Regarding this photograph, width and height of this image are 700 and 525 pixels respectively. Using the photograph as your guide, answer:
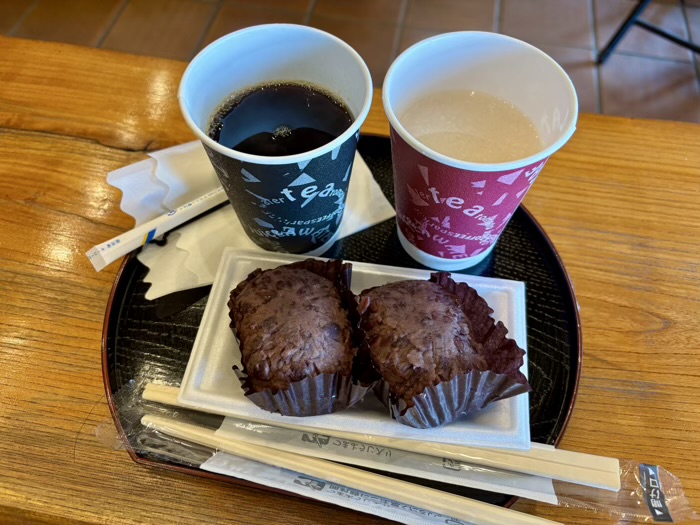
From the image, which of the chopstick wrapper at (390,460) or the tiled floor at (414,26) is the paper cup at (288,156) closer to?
the chopstick wrapper at (390,460)

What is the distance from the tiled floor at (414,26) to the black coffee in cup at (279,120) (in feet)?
4.41

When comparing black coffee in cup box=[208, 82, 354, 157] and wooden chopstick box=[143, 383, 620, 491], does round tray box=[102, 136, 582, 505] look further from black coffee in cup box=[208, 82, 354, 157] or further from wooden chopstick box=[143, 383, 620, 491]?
black coffee in cup box=[208, 82, 354, 157]

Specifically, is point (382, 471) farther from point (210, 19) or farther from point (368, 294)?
point (210, 19)

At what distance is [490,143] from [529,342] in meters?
0.32

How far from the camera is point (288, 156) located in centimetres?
69

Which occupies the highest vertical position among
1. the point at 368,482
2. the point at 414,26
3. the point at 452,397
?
the point at 452,397

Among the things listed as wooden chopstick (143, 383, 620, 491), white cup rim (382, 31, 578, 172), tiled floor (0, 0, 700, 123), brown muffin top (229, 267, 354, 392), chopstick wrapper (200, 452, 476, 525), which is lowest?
tiled floor (0, 0, 700, 123)

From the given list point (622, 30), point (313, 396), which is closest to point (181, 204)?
point (313, 396)

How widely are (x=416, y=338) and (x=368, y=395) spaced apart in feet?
0.38

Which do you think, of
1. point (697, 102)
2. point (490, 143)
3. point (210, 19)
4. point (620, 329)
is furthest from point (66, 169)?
point (697, 102)

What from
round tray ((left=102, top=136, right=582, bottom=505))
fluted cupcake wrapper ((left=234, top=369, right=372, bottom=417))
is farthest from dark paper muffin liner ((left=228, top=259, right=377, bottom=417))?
round tray ((left=102, top=136, right=582, bottom=505))

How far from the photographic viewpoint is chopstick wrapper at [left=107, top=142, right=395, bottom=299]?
2.97ft

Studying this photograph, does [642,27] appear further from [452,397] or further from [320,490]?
[320,490]

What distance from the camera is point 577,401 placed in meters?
0.82
